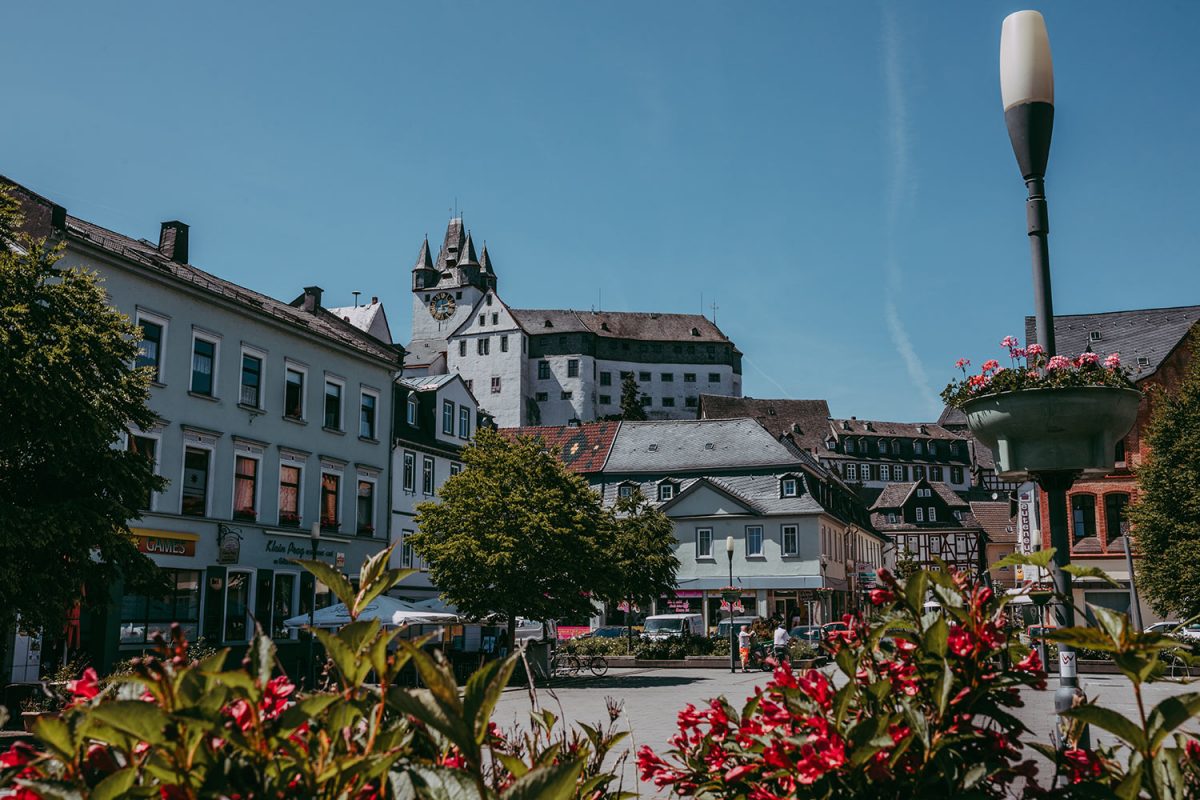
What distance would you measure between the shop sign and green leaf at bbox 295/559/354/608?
26.9 meters

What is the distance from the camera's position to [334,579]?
229cm

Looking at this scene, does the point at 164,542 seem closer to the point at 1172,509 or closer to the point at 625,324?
the point at 1172,509

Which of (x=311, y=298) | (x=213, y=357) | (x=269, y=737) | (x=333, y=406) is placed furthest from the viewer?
(x=311, y=298)

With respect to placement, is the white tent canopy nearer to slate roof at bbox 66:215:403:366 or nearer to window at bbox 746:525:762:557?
slate roof at bbox 66:215:403:366

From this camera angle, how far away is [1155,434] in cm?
3922

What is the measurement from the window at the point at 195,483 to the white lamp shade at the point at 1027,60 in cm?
2645

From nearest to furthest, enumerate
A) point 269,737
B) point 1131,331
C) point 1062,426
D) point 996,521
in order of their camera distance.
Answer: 1. point 269,737
2. point 1062,426
3. point 1131,331
4. point 996,521

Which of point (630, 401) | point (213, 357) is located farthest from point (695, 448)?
point (630, 401)

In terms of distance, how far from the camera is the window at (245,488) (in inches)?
1227

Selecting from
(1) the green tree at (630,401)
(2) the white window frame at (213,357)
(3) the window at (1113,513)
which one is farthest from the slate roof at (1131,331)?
(1) the green tree at (630,401)

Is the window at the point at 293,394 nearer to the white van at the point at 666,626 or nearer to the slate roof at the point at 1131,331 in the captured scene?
the white van at the point at 666,626

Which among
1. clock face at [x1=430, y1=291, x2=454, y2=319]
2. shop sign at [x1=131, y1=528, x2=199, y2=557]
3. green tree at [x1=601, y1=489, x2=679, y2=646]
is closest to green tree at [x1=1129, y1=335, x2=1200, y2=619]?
green tree at [x1=601, y1=489, x2=679, y2=646]

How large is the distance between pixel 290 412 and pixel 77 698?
32785 millimetres

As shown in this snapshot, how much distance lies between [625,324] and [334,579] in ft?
443
